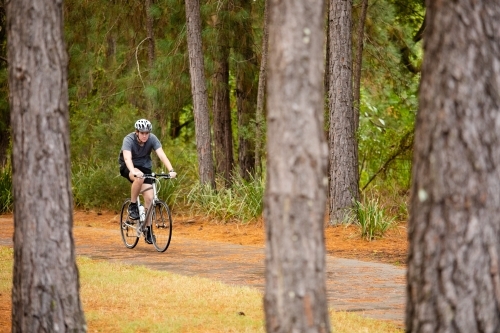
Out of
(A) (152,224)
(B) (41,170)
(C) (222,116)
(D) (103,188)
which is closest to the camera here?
(B) (41,170)

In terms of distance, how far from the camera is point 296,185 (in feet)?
15.8

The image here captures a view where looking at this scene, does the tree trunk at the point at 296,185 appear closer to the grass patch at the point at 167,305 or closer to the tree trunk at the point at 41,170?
A: the tree trunk at the point at 41,170

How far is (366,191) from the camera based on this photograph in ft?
70.6

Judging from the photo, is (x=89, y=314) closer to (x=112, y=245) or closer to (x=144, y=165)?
(x=144, y=165)

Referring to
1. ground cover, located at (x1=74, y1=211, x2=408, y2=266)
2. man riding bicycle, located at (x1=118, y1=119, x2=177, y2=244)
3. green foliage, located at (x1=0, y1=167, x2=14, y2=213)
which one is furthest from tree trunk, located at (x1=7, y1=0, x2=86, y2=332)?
green foliage, located at (x1=0, y1=167, x2=14, y2=213)

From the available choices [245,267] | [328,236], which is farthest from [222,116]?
[245,267]

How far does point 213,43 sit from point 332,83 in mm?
6435

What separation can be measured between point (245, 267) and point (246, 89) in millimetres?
12730

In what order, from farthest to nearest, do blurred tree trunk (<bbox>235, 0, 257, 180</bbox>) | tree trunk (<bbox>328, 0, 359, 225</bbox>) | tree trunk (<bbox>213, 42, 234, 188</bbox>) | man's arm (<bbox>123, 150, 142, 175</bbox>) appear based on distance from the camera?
tree trunk (<bbox>213, 42, 234, 188</bbox>)
blurred tree trunk (<bbox>235, 0, 257, 180</bbox>)
tree trunk (<bbox>328, 0, 359, 225</bbox>)
man's arm (<bbox>123, 150, 142, 175</bbox>)

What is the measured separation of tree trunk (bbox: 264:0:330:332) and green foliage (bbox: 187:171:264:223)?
1324 cm

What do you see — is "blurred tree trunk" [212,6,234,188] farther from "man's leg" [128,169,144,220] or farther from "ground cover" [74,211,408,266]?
"man's leg" [128,169,144,220]

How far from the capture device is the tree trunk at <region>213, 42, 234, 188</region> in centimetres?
2320

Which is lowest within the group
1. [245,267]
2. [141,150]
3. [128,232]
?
[245,267]

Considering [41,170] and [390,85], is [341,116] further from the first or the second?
[41,170]
